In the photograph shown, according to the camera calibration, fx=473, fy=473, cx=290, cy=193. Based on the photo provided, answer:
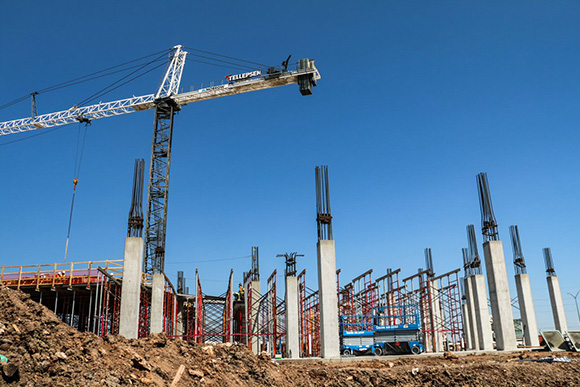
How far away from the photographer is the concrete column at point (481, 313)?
26.4 metres

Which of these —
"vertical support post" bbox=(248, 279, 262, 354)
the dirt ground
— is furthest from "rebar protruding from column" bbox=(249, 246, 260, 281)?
the dirt ground

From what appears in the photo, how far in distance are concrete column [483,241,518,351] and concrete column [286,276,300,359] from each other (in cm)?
891

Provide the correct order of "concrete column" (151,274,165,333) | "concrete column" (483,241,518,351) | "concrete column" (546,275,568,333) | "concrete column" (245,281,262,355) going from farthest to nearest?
"concrete column" (546,275,568,333) → "concrete column" (245,281,262,355) → "concrete column" (151,274,165,333) → "concrete column" (483,241,518,351)

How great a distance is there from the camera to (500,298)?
21.3 metres

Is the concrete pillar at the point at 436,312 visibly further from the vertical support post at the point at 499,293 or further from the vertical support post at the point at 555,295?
the vertical support post at the point at 499,293

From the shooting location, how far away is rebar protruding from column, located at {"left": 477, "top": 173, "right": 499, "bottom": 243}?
2272cm

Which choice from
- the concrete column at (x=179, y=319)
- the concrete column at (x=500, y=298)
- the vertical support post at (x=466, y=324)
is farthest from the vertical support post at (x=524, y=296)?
the concrete column at (x=179, y=319)

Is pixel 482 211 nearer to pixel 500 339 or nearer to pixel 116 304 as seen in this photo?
pixel 500 339

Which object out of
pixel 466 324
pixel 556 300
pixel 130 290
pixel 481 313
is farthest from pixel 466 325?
pixel 130 290

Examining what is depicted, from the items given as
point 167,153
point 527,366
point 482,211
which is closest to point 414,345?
point 482,211

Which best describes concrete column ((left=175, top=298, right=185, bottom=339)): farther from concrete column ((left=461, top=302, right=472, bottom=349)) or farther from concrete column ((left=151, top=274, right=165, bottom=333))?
concrete column ((left=461, top=302, right=472, bottom=349))

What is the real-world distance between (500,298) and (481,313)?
6426 mm

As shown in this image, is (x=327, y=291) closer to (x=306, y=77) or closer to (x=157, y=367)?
(x=157, y=367)

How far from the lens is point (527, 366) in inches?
542
